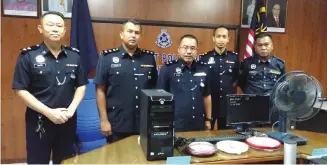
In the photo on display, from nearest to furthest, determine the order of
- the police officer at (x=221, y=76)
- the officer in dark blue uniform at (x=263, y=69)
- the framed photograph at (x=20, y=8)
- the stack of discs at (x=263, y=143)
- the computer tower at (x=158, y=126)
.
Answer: the computer tower at (x=158, y=126) < the stack of discs at (x=263, y=143) < the officer in dark blue uniform at (x=263, y=69) < the police officer at (x=221, y=76) < the framed photograph at (x=20, y=8)

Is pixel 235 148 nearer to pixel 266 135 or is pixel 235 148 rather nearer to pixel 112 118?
pixel 266 135

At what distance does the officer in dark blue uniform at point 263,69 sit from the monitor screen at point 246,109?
65 cm

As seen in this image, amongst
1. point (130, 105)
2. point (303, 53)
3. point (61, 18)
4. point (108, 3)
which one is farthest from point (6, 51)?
point (303, 53)

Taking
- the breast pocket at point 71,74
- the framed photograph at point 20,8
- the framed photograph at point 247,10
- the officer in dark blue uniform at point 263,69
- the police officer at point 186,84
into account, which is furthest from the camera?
the framed photograph at point 247,10

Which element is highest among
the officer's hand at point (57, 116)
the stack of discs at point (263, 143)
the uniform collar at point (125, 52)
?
the uniform collar at point (125, 52)

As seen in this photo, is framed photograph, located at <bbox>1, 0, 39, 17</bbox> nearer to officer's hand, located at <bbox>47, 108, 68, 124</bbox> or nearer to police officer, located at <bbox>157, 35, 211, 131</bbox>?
officer's hand, located at <bbox>47, 108, 68, 124</bbox>

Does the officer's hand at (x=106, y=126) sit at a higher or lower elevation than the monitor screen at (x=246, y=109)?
lower

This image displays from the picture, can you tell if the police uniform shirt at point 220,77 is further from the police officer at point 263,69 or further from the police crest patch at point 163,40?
the police crest patch at point 163,40

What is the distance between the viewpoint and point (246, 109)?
188cm

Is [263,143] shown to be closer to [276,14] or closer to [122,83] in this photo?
[122,83]

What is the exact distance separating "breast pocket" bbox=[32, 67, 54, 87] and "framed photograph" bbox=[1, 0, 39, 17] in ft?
4.41

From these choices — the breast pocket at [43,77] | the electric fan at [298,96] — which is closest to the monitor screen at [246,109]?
the electric fan at [298,96]

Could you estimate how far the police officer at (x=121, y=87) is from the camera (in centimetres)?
217

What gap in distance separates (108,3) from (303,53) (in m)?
2.80
